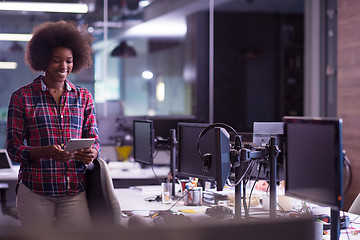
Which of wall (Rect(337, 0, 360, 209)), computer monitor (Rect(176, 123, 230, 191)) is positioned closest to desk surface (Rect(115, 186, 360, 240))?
computer monitor (Rect(176, 123, 230, 191))

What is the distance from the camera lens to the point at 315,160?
5.74 feet

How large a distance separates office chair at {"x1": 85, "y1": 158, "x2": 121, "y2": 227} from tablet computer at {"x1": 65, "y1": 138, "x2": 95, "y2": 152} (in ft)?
0.45

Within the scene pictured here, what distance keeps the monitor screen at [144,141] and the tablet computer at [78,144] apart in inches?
47.4

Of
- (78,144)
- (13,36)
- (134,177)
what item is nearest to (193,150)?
→ (78,144)

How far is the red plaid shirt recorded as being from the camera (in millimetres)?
2455

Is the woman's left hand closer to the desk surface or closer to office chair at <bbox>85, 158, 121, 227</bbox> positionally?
office chair at <bbox>85, 158, 121, 227</bbox>

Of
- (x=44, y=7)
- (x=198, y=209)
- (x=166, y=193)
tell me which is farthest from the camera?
(x=44, y=7)

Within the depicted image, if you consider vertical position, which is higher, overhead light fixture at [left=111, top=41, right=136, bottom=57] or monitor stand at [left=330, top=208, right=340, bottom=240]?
overhead light fixture at [left=111, top=41, right=136, bottom=57]

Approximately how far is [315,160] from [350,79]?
3.59 meters

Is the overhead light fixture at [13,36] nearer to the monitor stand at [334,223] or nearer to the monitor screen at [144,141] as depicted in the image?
the monitor screen at [144,141]

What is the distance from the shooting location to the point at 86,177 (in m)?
2.61

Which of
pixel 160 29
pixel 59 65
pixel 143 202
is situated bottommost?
pixel 143 202

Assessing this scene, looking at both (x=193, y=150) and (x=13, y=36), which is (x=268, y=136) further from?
(x=13, y=36)

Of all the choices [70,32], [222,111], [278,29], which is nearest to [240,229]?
[70,32]
